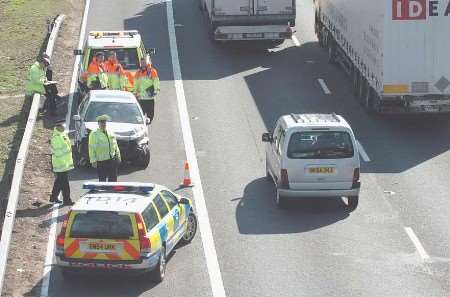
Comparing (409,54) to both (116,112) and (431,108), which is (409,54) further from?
(116,112)

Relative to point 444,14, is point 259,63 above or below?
below

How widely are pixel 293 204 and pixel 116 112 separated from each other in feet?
18.6

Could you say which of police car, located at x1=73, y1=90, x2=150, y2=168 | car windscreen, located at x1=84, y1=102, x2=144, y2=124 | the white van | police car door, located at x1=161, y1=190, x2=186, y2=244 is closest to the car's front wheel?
police car door, located at x1=161, y1=190, x2=186, y2=244

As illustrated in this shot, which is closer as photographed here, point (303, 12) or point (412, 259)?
point (412, 259)

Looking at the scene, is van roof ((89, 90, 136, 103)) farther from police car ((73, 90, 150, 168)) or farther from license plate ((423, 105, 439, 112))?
license plate ((423, 105, 439, 112))

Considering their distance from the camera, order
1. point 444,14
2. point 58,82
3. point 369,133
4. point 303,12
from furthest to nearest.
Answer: point 303,12
point 58,82
point 369,133
point 444,14

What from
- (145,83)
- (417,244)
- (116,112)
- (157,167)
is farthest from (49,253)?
(145,83)

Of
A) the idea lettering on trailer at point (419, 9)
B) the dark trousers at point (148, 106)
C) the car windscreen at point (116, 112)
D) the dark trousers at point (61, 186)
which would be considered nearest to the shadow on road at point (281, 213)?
the dark trousers at point (61, 186)

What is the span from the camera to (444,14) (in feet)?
93.6

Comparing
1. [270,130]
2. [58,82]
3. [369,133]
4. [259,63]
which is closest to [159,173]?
[270,130]

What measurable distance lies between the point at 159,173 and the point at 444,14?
8.12 m

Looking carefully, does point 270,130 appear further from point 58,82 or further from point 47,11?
point 47,11

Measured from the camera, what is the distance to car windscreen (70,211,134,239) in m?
18.9

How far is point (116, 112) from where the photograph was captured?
→ 27875mm
